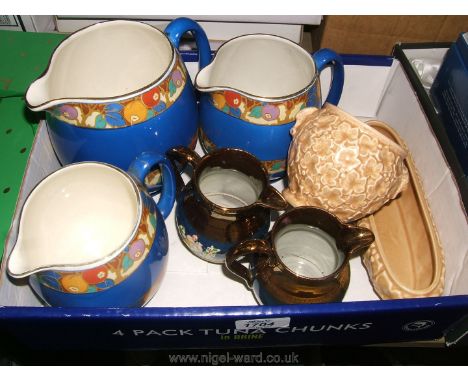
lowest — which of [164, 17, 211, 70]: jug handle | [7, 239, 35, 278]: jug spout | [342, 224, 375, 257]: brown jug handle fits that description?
[7, 239, 35, 278]: jug spout

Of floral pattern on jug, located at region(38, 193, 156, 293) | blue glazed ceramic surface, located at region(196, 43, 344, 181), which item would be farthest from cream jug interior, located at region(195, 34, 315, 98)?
floral pattern on jug, located at region(38, 193, 156, 293)

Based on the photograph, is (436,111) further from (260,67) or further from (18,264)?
(18,264)

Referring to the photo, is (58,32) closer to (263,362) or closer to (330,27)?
(330,27)

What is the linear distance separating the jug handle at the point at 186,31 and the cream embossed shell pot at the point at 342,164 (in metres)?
0.17

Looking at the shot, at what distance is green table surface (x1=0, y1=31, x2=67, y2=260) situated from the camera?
0.69m

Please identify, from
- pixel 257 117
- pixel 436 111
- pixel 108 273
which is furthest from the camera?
pixel 436 111

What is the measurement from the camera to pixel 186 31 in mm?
641

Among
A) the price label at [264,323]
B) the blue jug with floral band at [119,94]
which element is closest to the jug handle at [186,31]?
the blue jug with floral band at [119,94]

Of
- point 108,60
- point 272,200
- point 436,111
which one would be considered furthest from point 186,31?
point 436,111

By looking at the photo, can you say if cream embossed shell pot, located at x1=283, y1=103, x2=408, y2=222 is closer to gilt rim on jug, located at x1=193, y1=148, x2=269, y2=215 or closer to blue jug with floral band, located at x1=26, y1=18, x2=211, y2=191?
gilt rim on jug, located at x1=193, y1=148, x2=269, y2=215

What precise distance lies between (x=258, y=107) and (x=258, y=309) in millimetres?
235

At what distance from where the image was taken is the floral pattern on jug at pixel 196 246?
1.99 feet

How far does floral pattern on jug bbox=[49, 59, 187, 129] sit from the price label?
26cm

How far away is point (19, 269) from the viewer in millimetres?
489
